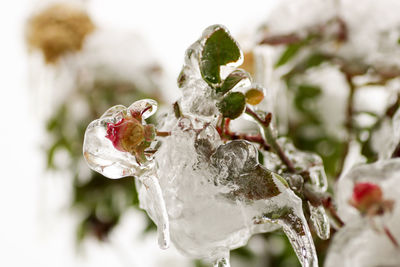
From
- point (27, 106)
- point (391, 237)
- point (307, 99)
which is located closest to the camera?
point (391, 237)

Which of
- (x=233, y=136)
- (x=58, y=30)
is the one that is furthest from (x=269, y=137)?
(x=58, y=30)

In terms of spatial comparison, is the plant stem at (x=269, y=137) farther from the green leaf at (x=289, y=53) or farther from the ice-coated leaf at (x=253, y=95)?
the green leaf at (x=289, y=53)

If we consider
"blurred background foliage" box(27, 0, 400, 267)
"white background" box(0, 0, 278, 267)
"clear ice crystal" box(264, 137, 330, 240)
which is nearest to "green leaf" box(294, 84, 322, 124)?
"blurred background foliage" box(27, 0, 400, 267)

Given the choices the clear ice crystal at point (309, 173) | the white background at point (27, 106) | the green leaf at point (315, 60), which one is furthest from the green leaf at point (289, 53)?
the white background at point (27, 106)

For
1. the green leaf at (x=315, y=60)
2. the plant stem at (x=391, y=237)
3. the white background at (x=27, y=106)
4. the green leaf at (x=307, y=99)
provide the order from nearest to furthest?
1. the plant stem at (x=391, y=237)
2. the green leaf at (x=315, y=60)
3. the green leaf at (x=307, y=99)
4. the white background at (x=27, y=106)

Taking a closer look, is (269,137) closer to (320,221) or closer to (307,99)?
(320,221)

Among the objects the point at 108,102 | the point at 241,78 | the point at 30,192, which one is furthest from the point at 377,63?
the point at 30,192

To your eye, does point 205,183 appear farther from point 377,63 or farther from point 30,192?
point 30,192
